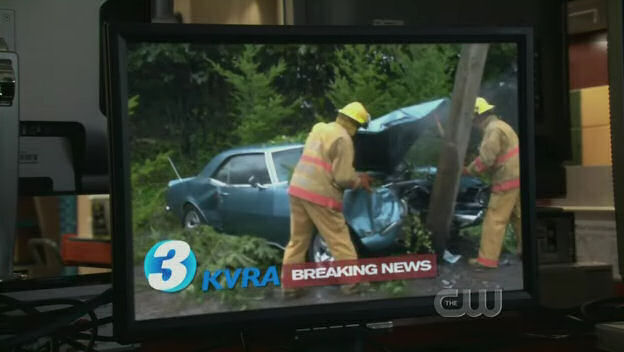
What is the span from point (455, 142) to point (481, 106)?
0.19 ft

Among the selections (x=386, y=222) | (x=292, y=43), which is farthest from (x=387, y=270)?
(x=292, y=43)

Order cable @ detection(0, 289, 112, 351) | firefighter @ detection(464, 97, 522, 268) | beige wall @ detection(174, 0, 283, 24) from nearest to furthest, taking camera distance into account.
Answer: cable @ detection(0, 289, 112, 351)
firefighter @ detection(464, 97, 522, 268)
beige wall @ detection(174, 0, 283, 24)

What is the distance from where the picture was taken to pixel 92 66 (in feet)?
3.34

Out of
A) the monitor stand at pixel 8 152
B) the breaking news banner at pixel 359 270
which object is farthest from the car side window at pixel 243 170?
the monitor stand at pixel 8 152

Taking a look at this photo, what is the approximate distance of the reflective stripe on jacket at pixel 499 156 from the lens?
2.85 ft

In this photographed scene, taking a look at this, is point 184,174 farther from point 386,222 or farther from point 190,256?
point 386,222

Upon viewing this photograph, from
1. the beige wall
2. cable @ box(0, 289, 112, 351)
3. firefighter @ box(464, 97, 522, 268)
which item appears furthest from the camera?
the beige wall

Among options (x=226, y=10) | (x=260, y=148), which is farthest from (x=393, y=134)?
(x=226, y=10)

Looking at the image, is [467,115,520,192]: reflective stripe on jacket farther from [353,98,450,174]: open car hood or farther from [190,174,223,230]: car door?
[190,174,223,230]: car door

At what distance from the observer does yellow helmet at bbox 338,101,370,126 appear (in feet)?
2.70

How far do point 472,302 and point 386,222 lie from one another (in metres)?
0.15

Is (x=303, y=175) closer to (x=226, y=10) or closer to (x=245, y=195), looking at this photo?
(x=245, y=195)

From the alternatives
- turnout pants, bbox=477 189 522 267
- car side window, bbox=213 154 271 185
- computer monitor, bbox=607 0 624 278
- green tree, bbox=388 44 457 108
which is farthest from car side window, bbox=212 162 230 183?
computer monitor, bbox=607 0 624 278

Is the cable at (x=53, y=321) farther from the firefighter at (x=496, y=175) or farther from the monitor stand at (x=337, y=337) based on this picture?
the firefighter at (x=496, y=175)
